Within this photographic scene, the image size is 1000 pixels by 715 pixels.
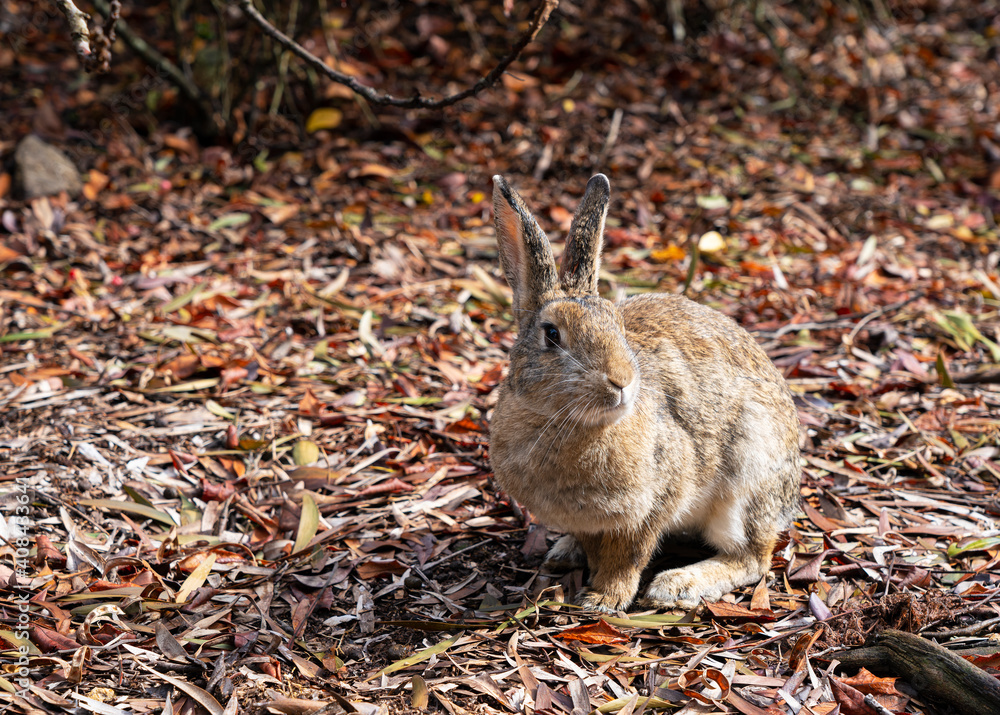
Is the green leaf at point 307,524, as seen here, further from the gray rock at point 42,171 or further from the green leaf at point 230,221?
the gray rock at point 42,171

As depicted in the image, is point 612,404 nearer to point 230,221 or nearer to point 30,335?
point 30,335

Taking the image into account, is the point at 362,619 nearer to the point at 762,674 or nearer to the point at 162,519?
the point at 162,519

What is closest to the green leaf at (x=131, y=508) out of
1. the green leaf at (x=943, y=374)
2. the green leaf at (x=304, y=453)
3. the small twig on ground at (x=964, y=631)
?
the green leaf at (x=304, y=453)

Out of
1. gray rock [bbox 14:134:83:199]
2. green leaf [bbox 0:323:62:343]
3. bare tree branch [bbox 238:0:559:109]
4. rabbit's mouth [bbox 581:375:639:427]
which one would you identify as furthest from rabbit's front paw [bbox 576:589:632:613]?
gray rock [bbox 14:134:83:199]

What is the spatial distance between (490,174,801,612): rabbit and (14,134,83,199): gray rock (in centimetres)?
486

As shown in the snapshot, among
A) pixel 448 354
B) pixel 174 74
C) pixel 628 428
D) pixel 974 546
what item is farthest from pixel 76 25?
pixel 174 74

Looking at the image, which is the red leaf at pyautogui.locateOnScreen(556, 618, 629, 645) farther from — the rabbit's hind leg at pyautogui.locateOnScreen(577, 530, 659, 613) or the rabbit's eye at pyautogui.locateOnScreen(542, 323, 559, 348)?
the rabbit's eye at pyautogui.locateOnScreen(542, 323, 559, 348)

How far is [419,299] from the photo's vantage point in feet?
20.5

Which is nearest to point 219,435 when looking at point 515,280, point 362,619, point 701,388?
point 362,619

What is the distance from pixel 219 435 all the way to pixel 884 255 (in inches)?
206

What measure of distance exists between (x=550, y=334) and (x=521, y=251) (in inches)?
17.0

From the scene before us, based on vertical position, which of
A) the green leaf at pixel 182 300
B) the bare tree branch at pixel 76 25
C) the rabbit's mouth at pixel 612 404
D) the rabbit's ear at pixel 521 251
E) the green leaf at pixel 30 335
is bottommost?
the green leaf at pixel 30 335

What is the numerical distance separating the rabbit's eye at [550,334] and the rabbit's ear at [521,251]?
22cm

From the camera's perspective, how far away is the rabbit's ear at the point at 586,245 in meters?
3.77
